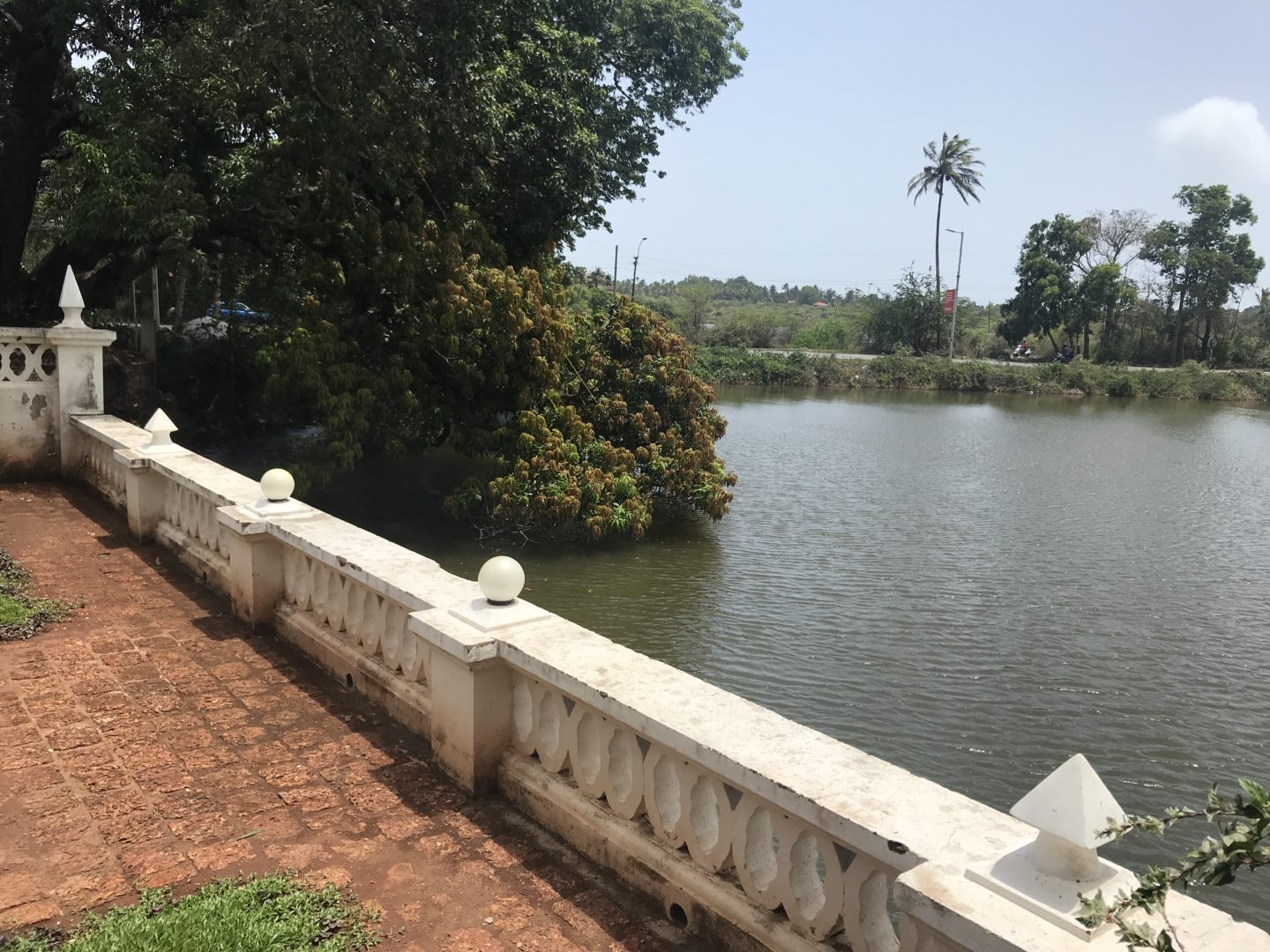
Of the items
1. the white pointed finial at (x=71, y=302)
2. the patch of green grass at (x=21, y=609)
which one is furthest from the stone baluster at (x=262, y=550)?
the white pointed finial at (x=71, y=302)

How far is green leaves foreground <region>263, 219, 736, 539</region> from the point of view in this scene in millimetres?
11656

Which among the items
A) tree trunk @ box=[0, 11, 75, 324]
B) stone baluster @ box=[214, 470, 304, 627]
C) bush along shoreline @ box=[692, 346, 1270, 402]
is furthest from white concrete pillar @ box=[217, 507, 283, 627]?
bush along shoreline @ box=[692, 346, 1270, 402]

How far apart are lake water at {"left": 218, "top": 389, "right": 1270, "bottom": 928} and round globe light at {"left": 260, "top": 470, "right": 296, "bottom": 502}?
484cm

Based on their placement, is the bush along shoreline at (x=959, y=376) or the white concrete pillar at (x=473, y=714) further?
the bush along shoreline at (x=959, y=376)

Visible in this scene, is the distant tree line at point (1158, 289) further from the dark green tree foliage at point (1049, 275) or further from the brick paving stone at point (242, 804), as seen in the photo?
the brick paving stone at point (242, 804)

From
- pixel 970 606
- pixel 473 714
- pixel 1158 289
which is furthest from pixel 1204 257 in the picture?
pixel 473 714

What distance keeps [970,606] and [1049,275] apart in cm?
5257

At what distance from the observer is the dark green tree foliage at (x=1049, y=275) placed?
57312 millimetres

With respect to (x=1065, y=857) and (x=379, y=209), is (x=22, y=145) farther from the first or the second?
(x=1065, y=857)

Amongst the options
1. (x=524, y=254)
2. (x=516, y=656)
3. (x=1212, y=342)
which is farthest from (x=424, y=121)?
(x=1212, y=342)

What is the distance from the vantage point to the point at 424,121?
1057 cm

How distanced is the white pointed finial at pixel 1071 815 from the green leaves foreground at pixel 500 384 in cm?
1039

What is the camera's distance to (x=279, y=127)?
11.2 meters

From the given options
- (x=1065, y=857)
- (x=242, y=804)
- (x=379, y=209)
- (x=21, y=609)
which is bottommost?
(x=242, y=804)
